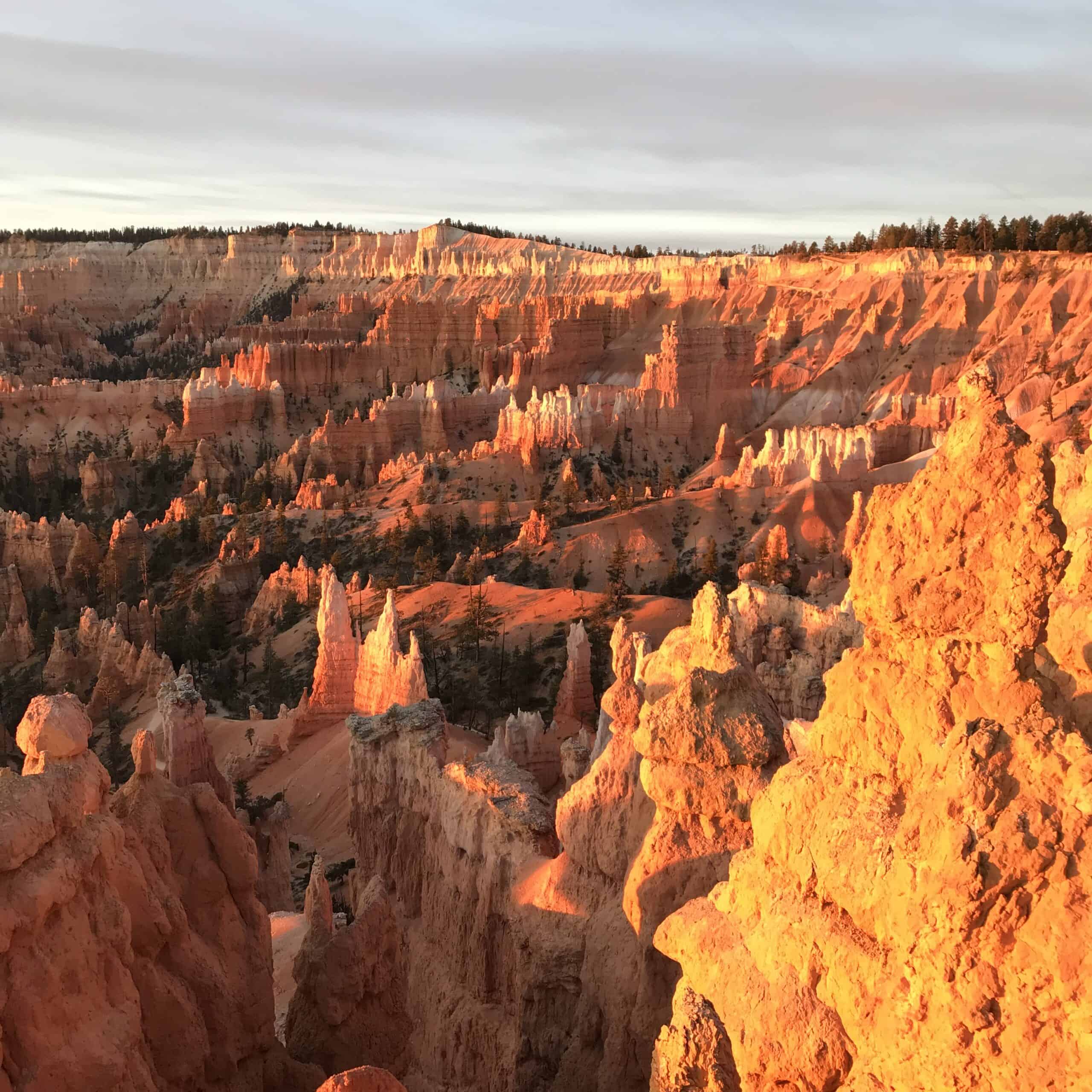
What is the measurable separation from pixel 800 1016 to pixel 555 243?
13973 centimetres

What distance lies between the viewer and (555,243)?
140 meters

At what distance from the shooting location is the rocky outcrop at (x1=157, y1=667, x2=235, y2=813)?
14719 millimetres

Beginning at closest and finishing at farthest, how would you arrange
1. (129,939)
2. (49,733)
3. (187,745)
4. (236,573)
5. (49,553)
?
(129,939) → (49,733) → (187,745) → (236,573) → (49,553)

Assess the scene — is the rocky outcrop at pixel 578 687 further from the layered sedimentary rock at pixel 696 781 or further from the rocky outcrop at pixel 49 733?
the rocky outcrop at pixel 49 733

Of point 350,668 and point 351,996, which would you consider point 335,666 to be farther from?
point 351,996

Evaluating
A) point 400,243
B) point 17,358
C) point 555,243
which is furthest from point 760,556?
point 400,243

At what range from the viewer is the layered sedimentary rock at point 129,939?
733 cm

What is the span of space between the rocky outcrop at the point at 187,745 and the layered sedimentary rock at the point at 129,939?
4.20 metres

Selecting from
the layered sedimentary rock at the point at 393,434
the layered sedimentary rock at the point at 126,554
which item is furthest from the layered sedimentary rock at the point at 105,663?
the layered sedimentary rock at the point at 393,434

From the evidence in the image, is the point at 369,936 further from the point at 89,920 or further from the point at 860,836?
the point at 860,836

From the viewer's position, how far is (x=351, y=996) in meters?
10.6

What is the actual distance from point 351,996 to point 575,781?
4567mm

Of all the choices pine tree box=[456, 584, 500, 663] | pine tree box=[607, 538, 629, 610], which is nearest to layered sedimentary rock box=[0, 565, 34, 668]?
pine tree box=[456, 584, 500, 663]

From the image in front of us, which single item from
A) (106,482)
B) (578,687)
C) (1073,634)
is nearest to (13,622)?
(578,687)
